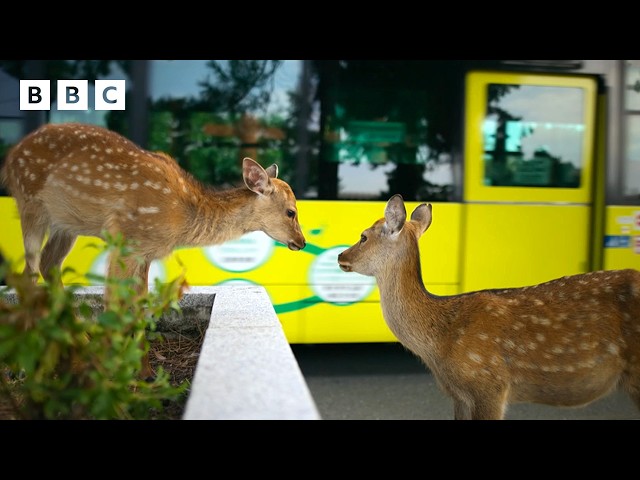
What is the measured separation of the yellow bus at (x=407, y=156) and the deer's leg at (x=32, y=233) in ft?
6.09

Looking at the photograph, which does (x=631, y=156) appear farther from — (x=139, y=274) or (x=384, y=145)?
(x=139, y=274)

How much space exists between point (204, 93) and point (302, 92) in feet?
2.65

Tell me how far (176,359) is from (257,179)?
1.00 meters

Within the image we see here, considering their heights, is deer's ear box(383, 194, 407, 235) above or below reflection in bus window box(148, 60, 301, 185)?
below

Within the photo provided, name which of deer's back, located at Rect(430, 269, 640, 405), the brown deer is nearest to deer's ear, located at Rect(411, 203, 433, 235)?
deer's back, located at Rect(430, 269, 640, 405)

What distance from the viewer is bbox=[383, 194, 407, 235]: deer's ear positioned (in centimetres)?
269

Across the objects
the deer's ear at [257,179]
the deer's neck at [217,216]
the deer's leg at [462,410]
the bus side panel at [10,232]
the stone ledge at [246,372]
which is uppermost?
the deer's ear at [257,179]

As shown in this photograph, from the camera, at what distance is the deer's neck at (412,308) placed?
8.75 feet

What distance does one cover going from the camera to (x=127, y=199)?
311 centimetres

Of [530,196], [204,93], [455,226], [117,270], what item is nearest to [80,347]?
[117,270]

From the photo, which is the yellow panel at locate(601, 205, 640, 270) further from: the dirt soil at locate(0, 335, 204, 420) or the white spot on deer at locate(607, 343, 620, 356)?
the dirt soil at locate(0, 335, 204, 420)

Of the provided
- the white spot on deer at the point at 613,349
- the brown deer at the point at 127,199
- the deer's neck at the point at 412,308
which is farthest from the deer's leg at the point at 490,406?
the brown deer at the point at 127,199

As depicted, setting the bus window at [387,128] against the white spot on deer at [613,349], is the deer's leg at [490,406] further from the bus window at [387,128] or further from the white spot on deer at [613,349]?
the bus window at [387,128]

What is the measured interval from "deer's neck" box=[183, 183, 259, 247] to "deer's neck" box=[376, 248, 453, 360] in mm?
897
